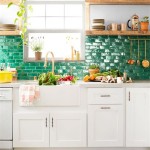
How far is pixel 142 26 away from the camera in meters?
6.99

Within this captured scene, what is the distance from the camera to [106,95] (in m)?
6.27

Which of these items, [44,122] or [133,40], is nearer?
[44,122]

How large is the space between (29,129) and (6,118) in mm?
352

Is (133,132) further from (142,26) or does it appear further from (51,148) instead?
(142,26)

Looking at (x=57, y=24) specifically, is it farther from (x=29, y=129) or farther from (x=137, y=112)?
(x=137, y=112)

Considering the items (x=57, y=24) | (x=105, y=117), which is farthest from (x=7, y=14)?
(x=105, y=117)

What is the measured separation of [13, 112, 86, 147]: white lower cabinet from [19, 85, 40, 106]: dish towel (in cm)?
19

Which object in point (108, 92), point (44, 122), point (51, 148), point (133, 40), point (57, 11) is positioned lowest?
point (51, 148)

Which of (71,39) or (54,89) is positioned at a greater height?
(71,39)

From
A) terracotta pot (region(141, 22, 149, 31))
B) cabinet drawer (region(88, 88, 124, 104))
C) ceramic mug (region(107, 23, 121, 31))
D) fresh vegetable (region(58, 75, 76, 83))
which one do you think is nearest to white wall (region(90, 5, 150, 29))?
ceramic mug (region(107, 23, 121, 31))

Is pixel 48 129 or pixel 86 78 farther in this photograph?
pixel 86 78

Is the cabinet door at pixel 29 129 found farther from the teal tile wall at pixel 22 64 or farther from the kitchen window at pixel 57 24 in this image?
the kitchen window at pixel 57 24

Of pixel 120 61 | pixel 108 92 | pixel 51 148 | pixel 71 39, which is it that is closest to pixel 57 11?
pixel 71 39

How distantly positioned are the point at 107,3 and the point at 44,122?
85.0 inches
